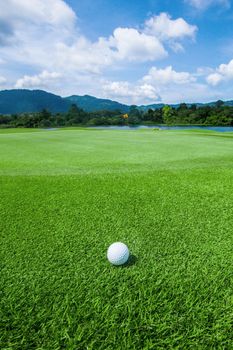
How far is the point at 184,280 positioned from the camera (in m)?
1.76

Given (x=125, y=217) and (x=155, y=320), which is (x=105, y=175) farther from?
(x=155, y=320)

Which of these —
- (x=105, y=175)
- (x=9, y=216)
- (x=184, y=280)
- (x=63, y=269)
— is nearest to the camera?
(x=184, y=280)

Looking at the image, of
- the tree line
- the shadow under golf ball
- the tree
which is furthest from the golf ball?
the tree

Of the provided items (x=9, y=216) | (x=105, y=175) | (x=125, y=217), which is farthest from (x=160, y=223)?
(x=105, y=175)

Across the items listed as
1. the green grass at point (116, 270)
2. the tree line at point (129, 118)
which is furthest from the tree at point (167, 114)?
the green grass at point (116, 270)

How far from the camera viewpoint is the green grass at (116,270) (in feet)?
4.58

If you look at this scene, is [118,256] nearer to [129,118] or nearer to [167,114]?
[129,118]

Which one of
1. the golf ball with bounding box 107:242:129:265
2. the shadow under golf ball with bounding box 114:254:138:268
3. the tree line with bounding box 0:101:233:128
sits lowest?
the shadow under golf ball with bounding box 114:254:138:268

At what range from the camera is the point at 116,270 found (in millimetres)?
1889

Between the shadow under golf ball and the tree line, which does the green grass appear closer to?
the shadow under golf ball

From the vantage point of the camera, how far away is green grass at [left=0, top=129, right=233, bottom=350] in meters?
1.40

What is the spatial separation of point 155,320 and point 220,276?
66 cm

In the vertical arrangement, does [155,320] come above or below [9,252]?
below

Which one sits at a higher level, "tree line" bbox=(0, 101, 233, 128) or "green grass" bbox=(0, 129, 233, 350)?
"tree line" bbox=(0, 101, 233, 128)
